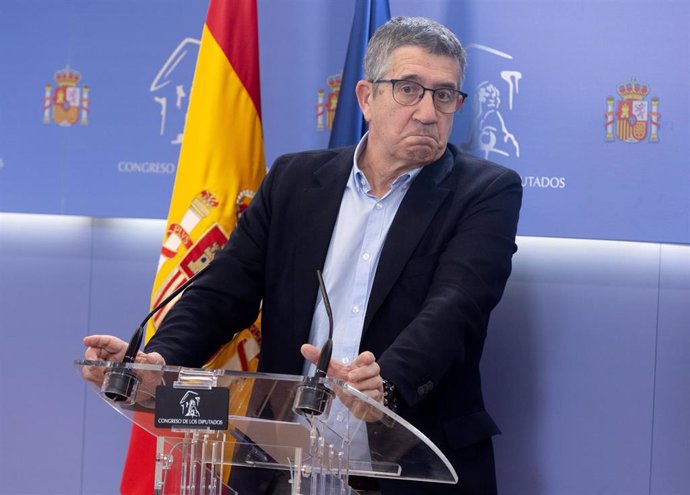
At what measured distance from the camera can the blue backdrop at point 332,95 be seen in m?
3.32

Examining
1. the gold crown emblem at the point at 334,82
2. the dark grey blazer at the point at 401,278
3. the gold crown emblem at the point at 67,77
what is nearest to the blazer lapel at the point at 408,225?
the dark grey blazer at the point at 401,278

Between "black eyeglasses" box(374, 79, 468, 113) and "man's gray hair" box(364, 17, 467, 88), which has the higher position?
"man's gray hair" box(364, 17, 467, 88)

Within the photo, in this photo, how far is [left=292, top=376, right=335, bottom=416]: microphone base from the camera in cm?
163

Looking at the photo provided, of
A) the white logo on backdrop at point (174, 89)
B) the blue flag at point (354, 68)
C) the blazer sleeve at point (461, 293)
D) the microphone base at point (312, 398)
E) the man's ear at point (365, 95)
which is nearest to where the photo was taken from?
the microphone base at point (312, 398)

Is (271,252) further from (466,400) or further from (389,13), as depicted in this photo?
(389,13)

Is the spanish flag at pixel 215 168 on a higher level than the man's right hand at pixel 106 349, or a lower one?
higher

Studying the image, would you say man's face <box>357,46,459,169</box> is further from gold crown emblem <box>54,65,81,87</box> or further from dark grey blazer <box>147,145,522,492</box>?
gold crown emblem <box>54,65,81,87</box>

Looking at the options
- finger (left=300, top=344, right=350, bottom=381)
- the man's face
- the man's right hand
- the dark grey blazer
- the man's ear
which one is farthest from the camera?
the man's ear

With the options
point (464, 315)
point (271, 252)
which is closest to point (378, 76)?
point (271, 252)

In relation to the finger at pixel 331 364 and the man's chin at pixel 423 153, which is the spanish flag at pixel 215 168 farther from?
the finger at pixel 331 364

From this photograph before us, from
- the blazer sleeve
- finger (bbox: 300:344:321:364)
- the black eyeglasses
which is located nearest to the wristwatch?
the blazer sleeve

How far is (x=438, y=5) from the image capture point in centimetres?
354

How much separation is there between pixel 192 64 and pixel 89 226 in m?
0.81

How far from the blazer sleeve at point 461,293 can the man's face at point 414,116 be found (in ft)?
0.50
